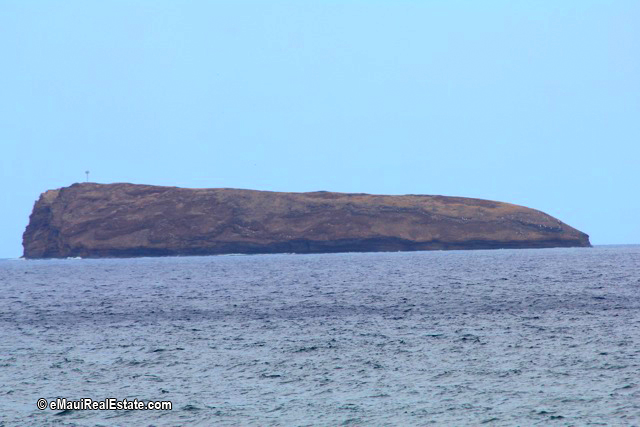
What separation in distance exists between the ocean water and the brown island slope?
108294 mm

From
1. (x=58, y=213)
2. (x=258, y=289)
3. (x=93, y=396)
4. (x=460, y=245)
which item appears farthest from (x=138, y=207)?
(x=93, y=396)

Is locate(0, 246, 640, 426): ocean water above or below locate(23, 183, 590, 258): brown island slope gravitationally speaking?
below

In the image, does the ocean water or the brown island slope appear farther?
the brown island slope

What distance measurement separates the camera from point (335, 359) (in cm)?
2684

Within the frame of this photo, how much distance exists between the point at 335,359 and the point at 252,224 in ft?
442

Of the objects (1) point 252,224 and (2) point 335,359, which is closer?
(2) point 335,359

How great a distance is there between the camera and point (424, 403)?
20.5m

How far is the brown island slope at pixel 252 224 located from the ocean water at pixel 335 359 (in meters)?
108

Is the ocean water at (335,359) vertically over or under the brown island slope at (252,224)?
under

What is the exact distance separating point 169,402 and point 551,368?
10.5m

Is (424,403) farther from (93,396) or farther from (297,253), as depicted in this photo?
(297,253)

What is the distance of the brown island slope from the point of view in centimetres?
15725

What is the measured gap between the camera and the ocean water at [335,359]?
65.2 feet

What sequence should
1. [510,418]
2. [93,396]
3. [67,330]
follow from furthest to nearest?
[67,330], [93,396], [510,418]
